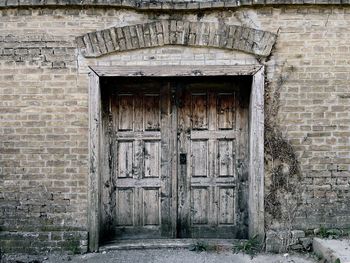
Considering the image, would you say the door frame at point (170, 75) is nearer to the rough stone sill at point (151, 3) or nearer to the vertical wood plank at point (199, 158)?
the vertical wood plank at point (199, 158)

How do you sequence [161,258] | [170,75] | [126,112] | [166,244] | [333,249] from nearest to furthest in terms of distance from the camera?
[333,249], [161,258], [170,75], [166,244], [126,112]

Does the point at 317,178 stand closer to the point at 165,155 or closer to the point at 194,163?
the point at 194,163

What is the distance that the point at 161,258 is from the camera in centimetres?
562

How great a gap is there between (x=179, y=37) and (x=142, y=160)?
5.87 feet

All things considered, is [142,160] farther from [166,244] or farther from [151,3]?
[151,3]

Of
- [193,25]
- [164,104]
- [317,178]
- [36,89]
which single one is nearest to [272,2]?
[193,25]

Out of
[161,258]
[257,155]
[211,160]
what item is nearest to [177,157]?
[211,160]

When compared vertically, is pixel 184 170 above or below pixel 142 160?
below

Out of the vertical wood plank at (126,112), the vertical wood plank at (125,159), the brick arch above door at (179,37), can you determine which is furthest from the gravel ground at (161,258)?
the brick arch above door at (179,37)

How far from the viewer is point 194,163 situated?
6.20 metres

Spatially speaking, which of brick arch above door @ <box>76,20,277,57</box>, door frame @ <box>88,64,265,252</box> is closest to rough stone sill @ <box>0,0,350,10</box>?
brick arch above door @ <box>76,20,277,57</box>

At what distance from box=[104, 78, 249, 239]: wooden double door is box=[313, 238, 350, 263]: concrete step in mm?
1049

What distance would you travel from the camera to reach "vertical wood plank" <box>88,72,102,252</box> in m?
5.77

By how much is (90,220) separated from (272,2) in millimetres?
3738
